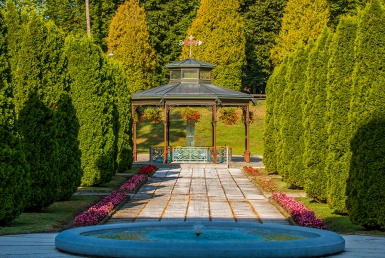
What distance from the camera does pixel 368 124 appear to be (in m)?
14.8

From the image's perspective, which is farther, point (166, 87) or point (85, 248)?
point (166, 87)

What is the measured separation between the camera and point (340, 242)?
1094cm

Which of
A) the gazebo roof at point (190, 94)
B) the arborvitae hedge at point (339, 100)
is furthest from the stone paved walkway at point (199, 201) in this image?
the gazebo roof at point (190, 94)

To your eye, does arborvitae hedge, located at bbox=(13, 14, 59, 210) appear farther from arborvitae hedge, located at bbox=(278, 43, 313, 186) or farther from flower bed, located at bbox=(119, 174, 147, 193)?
arborvitae hedge, located at bbox=(278, 43, 313, 186)

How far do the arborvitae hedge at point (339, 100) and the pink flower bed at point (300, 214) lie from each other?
1003mm

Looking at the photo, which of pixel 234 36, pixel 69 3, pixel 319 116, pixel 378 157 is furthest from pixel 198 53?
pixel 378 157

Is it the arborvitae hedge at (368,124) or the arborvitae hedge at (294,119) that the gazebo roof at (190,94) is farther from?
the arborvitae hedge at (368,124)

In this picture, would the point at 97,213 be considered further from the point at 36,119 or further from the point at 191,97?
the point at 191,97

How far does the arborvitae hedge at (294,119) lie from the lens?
24722 mm

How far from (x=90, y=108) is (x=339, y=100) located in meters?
10.6

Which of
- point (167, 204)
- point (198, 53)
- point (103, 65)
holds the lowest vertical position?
point (167, 204)

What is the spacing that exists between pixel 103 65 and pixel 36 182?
10249mm

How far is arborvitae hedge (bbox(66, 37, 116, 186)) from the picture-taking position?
2542cm

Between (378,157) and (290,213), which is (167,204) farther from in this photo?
(378,157)
